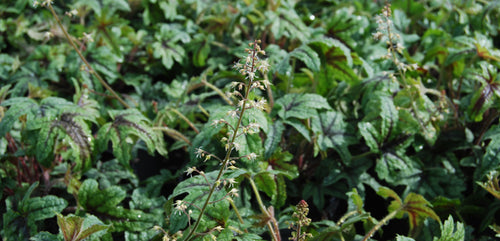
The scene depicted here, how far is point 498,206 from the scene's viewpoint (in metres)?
2.38

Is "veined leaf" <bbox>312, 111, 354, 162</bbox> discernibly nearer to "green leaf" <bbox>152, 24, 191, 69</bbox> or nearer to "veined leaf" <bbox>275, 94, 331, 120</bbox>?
"veined leaf" <bbox>275, 94, 331, 120</bbox>

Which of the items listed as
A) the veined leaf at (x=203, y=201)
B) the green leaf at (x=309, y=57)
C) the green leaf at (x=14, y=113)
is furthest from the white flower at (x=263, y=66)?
the green leaf at (x=14, y=113)

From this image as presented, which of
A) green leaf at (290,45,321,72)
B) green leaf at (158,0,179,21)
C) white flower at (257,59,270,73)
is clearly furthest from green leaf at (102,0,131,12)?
white flower at (257,59,270,73)

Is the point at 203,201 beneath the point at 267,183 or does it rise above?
above

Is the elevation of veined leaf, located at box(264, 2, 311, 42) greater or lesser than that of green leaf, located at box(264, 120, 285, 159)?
greater

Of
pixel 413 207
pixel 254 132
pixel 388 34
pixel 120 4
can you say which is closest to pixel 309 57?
pixel 388 34

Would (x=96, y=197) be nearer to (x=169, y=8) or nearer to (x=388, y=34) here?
(x=388, y=34)

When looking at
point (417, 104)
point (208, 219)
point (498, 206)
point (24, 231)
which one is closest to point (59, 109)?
point (24, 231)

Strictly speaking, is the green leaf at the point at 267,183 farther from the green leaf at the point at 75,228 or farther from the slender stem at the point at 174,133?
the green leaf at the point at 75,228

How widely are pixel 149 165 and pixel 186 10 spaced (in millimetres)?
1602

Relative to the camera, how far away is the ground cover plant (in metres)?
2.19

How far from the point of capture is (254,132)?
6.11 feet

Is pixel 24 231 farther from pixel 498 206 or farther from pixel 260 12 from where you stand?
pixel 498 206

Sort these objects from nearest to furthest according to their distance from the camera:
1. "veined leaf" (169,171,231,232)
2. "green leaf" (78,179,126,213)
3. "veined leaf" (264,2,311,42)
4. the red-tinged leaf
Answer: "veined leaf" (169,171,231,232) → the red-tinged leaf → "green leaf" (78,179,126,213) → "veined leaf" (264,2,311,42)
